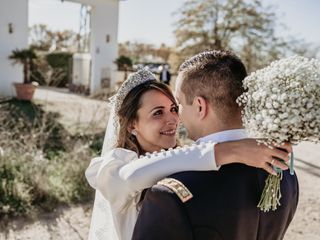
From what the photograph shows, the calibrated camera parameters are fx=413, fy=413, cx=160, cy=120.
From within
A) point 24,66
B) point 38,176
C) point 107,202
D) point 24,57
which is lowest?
point 38,176

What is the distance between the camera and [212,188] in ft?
4.22

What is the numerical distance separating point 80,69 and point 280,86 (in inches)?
784

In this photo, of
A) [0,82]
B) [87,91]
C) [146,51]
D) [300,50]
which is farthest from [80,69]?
[146,51]

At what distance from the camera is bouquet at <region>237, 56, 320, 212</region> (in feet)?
3.79

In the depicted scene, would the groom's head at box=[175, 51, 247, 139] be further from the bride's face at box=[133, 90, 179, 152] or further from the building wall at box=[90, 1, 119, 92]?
the building wall at box=[90, 1, 119, 92]

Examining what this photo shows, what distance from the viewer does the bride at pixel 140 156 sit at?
1.33 m

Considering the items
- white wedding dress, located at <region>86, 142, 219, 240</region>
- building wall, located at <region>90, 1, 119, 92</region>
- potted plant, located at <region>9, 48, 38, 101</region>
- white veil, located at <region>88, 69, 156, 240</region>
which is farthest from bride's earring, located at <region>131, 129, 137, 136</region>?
building wall, located at <region>90, 1, 119, 92</region>

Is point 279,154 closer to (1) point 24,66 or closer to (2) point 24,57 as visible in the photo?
(2) point 24,57

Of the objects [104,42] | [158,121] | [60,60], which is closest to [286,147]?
[158,121]

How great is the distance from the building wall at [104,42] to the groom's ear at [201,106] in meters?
17.2

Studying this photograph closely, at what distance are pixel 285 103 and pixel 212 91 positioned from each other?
30 centimetres

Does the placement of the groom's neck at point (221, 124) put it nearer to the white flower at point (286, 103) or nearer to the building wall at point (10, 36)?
the white flower at point (286, 103)

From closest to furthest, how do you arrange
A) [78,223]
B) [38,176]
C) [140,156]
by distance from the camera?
[140,156] → [78,223] → [38,176]

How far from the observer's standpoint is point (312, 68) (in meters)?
1.21
